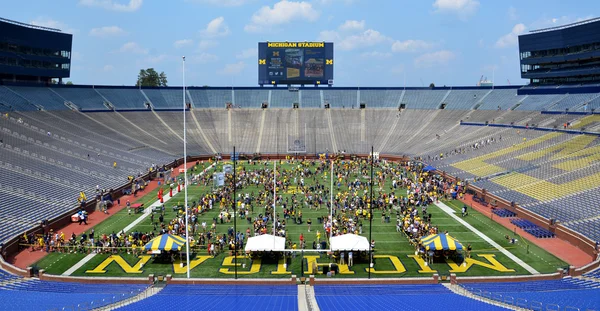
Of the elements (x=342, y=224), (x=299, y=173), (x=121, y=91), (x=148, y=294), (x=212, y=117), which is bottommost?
(x=148, y=294)

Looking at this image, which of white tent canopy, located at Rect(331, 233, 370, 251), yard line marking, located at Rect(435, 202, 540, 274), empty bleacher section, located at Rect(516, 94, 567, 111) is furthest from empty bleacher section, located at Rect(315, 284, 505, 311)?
empty bleacher section, located at Rect(516, 94, 567, 111)

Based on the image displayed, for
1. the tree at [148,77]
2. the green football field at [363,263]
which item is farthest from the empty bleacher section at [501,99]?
the tree at [148,77]

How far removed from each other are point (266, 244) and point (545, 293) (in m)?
11.7

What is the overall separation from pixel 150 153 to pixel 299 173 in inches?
724

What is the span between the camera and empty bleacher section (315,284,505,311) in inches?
592

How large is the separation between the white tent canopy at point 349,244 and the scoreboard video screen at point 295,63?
51.0 metres

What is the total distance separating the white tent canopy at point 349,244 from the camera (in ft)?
71.2

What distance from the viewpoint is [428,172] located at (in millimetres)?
45781

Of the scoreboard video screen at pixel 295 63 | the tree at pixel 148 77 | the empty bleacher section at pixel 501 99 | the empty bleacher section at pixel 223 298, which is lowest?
the empty bleacher section at pixel 223 298

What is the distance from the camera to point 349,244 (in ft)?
71.8

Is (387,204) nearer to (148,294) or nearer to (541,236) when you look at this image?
(541,236)

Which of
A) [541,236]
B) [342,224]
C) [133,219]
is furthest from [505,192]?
[133,219]

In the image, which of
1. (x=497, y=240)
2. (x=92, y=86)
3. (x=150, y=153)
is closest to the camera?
(x=497, y=240)

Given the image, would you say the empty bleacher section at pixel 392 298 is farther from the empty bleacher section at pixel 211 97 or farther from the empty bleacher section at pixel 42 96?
the empty bleacher section at pixel 211 97
